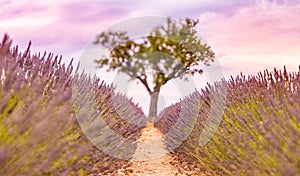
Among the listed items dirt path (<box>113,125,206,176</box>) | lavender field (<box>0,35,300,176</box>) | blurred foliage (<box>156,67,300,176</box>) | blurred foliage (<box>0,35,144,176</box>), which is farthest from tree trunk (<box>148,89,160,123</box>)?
blurred foliage (<box>0,35,144,176</box>)

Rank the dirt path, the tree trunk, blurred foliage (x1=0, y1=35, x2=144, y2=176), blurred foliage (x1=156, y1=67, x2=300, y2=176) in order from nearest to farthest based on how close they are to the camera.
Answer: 1. blurred foliage (x1=0, y1=35, x2=144, y2=176)
2. blurred foliage (x1=156, y1=67, x2=300, y2=176)
3. the dirt path
4. the tree trunk

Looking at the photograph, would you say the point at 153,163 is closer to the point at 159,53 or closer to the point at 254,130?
the point at 254,130

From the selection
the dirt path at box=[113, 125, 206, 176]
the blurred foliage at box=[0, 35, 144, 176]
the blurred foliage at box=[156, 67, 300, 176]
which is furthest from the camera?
the dirt path at box=[113, 125, 206, 176]

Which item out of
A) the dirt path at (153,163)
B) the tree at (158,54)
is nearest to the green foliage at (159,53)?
the tree at (158,54)

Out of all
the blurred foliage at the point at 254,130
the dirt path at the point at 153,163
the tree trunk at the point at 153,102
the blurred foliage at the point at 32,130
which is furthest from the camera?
the tree trunk at the point at 153,102

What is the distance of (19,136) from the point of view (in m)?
2.58

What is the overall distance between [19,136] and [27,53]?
137cm

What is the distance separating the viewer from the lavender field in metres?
2.58

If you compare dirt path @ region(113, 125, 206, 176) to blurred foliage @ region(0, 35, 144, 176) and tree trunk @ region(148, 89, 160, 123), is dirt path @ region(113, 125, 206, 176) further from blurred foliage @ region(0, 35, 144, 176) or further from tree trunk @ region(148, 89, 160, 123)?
tree trunk @ region(148, 89, 160, 123)

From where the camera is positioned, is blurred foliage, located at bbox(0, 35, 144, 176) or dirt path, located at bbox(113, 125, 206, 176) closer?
blurred foliage, located at bbox(0, 35, 144, 176)

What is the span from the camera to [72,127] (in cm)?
348

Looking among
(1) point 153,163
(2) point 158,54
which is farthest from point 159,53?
(1) point 153,163

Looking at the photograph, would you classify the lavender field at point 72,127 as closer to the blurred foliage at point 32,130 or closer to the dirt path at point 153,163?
the blurred foliage at point 32,130

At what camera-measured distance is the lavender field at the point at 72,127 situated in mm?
2576
